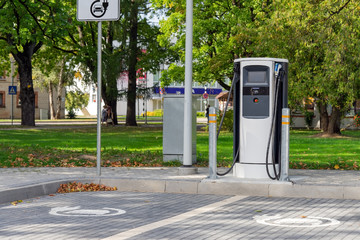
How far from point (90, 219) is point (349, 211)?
3511 mm

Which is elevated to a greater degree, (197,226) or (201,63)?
(201,63)

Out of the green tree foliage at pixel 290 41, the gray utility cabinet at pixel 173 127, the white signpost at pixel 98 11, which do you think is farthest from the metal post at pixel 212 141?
the green tree foliage at pixel 290 41

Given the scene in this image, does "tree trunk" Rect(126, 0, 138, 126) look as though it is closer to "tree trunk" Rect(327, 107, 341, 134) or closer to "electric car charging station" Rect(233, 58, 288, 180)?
"tree trunk" Rect(327, 107, 341, 134)

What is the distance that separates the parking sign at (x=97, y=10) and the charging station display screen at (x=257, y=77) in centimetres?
263

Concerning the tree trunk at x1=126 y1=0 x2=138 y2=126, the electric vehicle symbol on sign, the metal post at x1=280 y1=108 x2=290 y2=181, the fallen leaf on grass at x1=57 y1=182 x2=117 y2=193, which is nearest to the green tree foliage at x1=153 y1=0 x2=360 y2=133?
the tree trunk at x1=126 y1=0 x2=138 y2=126

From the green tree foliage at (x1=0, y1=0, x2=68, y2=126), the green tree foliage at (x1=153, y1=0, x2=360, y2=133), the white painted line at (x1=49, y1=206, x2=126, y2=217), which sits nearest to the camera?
the white painted line at (x1=49, y1=206, x2=126, y2=217)

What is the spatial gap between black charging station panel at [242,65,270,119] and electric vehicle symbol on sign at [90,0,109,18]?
2775 millimetres

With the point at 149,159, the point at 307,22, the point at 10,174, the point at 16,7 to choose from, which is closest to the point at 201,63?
the point at 16,7

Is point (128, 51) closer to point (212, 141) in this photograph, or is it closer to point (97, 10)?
point (97, 10)

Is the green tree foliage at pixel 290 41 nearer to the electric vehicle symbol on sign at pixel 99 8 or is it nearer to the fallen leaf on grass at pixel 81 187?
the electric vehicle symbol on sign at pixel 99 8

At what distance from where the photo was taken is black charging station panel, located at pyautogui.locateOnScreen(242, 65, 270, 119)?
10703 millimetres

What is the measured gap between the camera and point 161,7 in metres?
39.8

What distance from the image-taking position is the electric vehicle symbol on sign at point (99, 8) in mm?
11258

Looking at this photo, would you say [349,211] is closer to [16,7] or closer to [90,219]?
[90,219]
